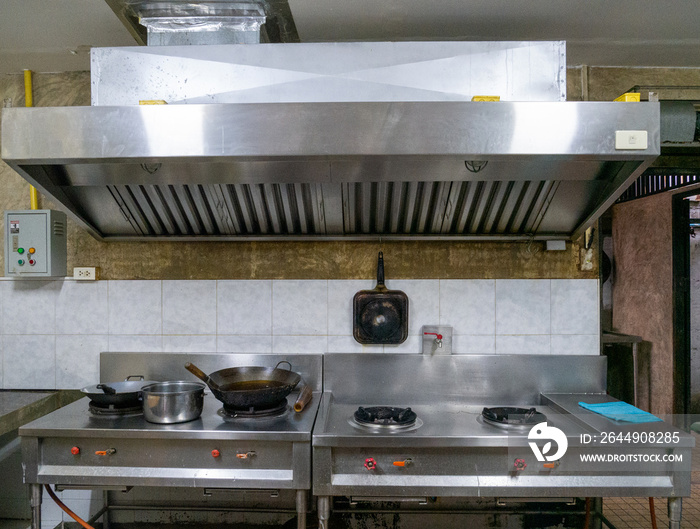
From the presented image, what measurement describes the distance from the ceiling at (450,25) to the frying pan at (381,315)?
1.28 meters

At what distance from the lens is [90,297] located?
3.02 m

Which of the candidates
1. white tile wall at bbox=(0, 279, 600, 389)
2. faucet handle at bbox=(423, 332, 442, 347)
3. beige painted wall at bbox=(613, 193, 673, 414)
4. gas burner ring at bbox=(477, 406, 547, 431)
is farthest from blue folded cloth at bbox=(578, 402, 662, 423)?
beige painted wall at bbox=(613, 193, 673, 414)

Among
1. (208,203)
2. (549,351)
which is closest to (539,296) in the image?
(549,351)

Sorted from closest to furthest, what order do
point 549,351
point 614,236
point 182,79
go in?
point 182,79 → point 549,351 → point 614,236

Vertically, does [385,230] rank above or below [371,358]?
above

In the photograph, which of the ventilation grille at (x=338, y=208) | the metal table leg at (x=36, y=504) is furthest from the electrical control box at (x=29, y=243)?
the metal table leg at (x=36, y=504)

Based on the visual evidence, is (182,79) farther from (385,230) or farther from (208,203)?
(385,230)

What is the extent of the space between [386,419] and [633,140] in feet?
5.58

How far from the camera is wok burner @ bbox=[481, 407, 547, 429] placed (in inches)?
91.6

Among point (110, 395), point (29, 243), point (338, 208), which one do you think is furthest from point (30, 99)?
point (338, 208)

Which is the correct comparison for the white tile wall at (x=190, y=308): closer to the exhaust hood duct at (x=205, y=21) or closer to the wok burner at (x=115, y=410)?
the wok burner at (x=115, y=410)

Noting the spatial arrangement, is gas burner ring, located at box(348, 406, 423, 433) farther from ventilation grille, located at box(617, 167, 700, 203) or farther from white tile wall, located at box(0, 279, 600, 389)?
ventilation grille, located at box(617, 167, 700, 203)

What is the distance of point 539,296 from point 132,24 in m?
2.72

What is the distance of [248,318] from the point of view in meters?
2.97
